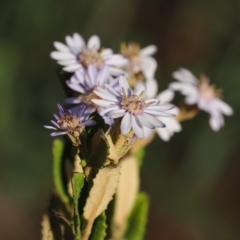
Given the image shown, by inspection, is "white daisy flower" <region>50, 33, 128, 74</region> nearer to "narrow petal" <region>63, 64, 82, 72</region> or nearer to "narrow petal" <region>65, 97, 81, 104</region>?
"narrow petal" <region>63, 64, 82, 72</region>

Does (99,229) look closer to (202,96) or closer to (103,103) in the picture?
(103,103)

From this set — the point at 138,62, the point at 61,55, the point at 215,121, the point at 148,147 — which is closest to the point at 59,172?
the point at 61,55

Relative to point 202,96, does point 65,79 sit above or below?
below

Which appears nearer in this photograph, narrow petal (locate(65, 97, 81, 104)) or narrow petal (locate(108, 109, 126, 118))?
narrow petal (locate(108, 109, 126, 118))

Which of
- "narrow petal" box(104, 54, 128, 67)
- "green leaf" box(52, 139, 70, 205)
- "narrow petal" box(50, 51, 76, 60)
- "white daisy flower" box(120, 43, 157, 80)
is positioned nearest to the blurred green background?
"white daisy flower" box(120, 43, 157, 80)

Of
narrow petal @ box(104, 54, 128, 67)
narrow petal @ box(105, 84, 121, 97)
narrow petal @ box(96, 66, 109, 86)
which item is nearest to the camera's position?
narrow petal @ box(105, 84, 121, 97)

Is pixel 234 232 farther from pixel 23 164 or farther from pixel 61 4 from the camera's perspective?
pixel 61 4

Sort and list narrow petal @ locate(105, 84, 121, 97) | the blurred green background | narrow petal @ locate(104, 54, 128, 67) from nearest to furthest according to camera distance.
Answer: narrow petal @ locate(105, 84, 121, 97) < narrow petal @ locate(104, 54, 128, 67) < the blurred green background

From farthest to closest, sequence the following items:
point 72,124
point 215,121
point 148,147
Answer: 1. point 148,147
2. point 215,121
3. point 72,124

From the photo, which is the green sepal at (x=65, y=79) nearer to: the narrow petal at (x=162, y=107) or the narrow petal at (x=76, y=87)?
the narrow petal at (x=76, y=87)
